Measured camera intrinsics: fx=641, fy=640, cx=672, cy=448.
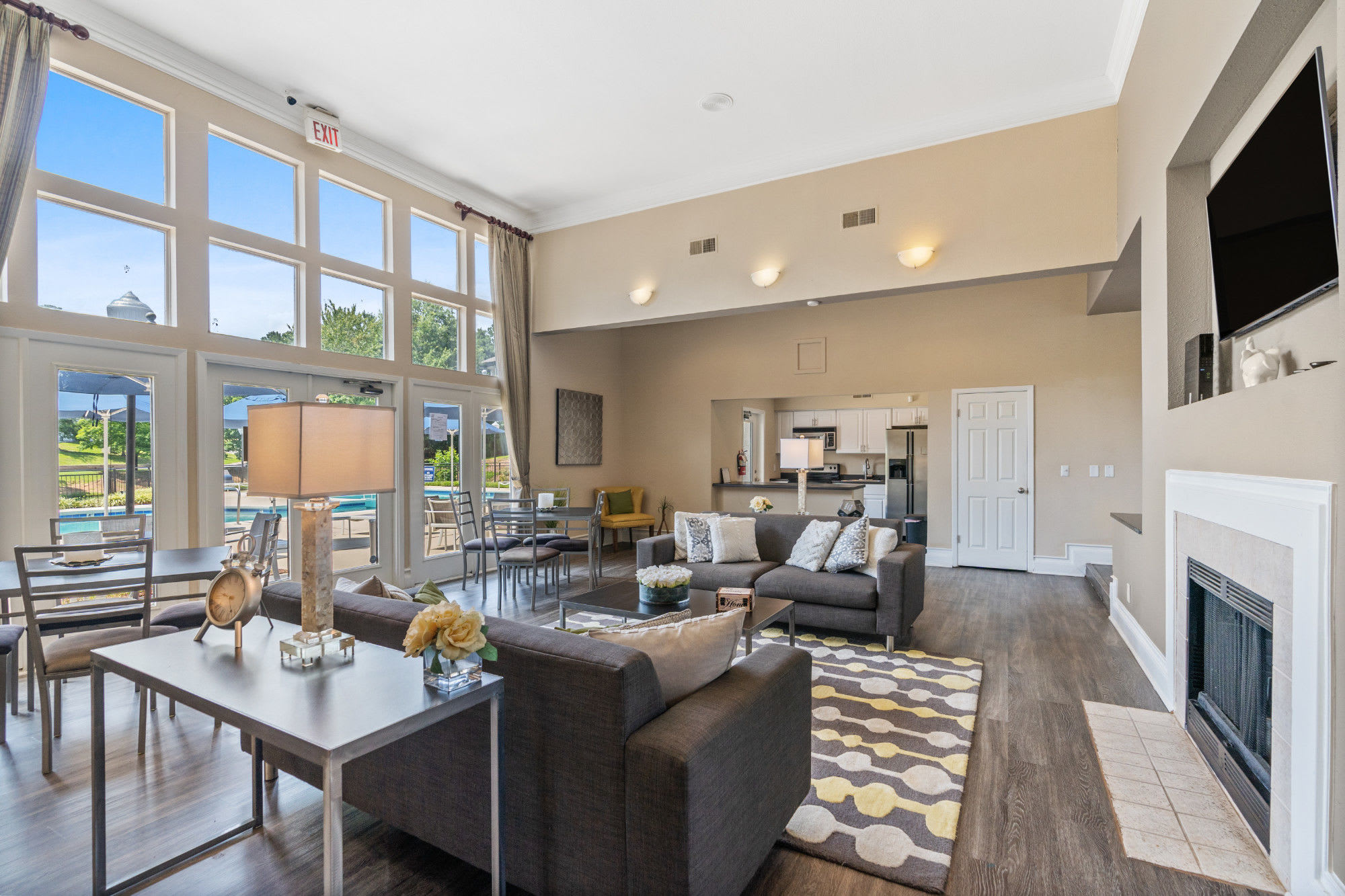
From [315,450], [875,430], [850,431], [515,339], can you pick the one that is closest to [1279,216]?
[315,450]

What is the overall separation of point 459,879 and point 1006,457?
21.6 ft

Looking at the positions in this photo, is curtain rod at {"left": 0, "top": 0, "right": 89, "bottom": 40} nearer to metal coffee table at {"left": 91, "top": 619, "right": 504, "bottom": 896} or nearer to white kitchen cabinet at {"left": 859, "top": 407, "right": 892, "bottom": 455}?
metal coffee table at {"left": 91, "top": 619, "right": 504, "bottom": 896}

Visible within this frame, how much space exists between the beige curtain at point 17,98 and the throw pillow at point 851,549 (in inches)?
204

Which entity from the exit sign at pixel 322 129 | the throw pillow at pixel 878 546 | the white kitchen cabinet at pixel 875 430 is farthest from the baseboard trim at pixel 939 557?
the exit sign at pixel 322 129

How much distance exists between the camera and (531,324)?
23.7 feet

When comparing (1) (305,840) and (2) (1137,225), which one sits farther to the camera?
(2) (1137,225)

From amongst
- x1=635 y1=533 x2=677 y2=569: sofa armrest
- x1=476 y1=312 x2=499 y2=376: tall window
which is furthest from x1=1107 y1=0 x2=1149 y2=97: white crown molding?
x1=476 y1=312 x2=499 y2=376: tall window

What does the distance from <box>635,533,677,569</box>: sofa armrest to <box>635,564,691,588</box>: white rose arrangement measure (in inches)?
59.9

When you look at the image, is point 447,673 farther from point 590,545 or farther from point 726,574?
point 590,545

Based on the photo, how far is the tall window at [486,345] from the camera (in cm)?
680

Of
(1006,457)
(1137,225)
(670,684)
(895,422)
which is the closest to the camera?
(670,684)

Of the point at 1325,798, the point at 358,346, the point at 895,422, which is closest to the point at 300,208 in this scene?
the point at 358,346

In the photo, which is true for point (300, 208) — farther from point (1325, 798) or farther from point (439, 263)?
point (1325, 798)

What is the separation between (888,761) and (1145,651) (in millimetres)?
2117
